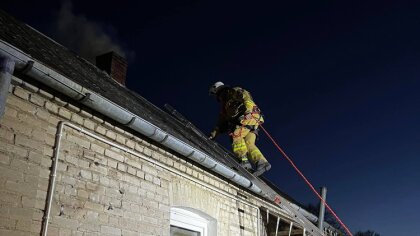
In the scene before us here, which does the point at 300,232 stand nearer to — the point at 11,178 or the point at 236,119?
the point at 236,119

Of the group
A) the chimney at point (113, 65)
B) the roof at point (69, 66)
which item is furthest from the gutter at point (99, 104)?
the chimney at point (113, 65)

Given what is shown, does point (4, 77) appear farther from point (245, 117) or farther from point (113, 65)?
point (113, 65)

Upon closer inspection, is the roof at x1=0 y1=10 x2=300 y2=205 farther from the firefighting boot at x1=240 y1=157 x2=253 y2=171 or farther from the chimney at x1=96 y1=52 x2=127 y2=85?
the chimney at x1=96 y1=52 x2=127 y2=85

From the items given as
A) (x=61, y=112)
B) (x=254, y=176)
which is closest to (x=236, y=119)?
(x=254, y=176)

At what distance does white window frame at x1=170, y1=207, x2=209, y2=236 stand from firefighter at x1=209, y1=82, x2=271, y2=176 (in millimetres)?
1388

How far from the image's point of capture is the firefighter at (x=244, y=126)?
7617 mm

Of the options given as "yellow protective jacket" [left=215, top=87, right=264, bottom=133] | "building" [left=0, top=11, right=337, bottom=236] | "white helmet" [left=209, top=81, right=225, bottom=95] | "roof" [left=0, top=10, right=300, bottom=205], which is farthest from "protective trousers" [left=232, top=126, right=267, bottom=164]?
"white helmet" [left=209, top=81, right=225, bottom=95]

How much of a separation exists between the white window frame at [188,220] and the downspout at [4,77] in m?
2.99

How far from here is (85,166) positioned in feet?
15.0

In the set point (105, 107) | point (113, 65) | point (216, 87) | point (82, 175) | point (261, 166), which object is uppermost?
point (113, 65)

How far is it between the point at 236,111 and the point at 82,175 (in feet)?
13.4

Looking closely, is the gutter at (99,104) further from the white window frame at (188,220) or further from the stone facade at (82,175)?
the white window frame at (188,220)

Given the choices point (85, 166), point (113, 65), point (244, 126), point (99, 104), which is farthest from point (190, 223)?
point (113, 65)

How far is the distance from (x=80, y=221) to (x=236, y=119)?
13.9 ft
